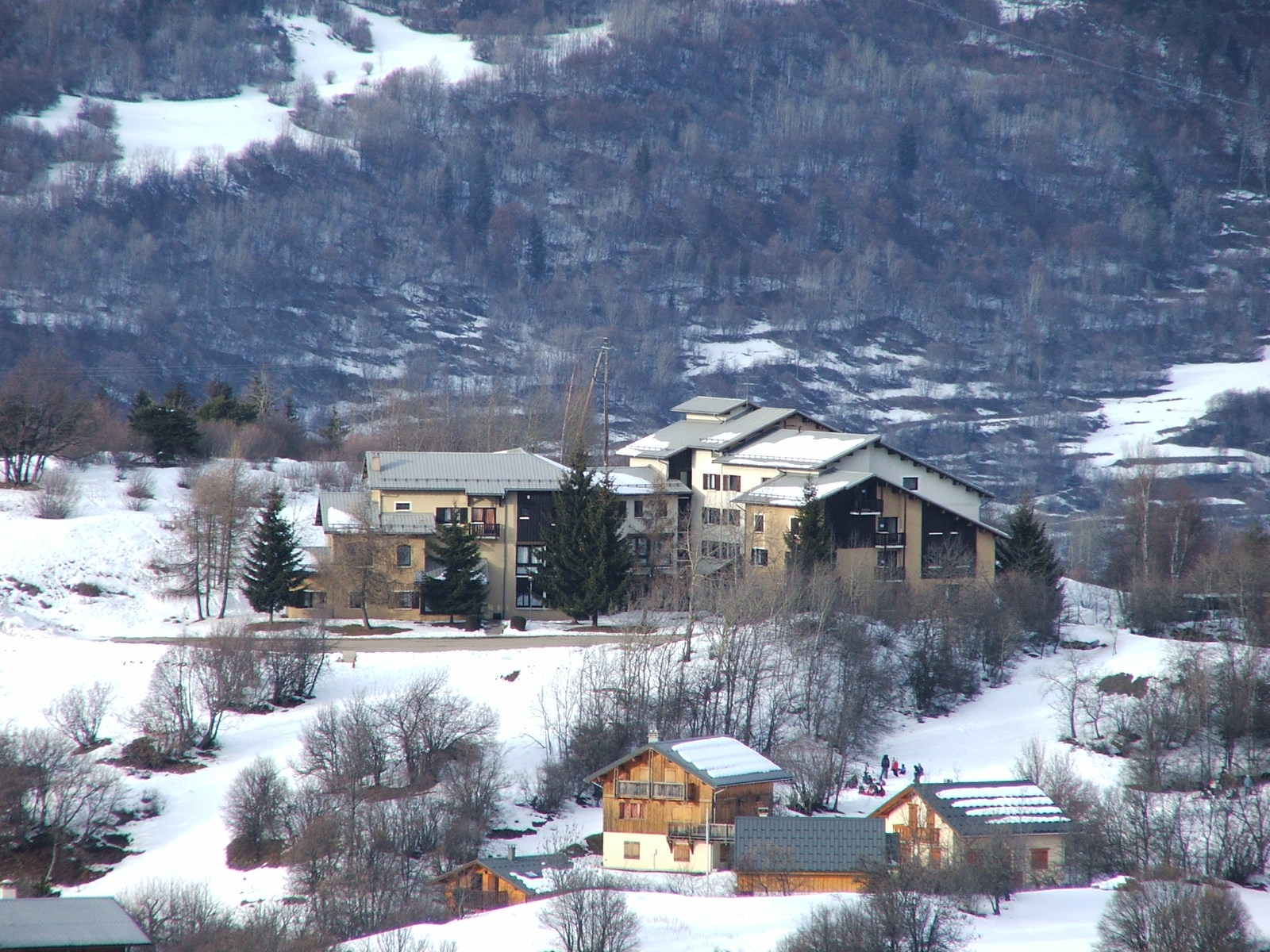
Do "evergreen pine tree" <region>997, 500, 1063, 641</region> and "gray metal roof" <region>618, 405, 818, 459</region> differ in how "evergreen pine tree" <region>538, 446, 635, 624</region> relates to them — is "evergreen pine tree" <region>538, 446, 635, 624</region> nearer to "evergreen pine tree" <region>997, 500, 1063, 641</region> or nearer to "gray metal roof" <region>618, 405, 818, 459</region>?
"gray metal roof" <region>618, 405, 818, 459</region>

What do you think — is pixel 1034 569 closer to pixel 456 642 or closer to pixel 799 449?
pixel 799 449

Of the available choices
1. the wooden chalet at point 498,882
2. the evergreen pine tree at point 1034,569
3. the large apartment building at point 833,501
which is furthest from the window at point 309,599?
the evergreen pine tree at point 1034,569

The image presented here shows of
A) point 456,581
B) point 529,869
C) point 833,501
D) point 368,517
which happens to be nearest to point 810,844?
point 529,869

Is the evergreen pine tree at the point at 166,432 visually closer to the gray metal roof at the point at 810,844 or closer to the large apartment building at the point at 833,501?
the large apartment building at the point at 833,501

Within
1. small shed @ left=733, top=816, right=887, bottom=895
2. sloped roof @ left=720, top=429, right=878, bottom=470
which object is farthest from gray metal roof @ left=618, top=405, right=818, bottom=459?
small shed @ left=733, top=816, right=887, bottom=895

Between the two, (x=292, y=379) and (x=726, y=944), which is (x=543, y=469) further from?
(x=292, y=379)

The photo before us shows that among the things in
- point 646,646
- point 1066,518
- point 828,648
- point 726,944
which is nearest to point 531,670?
point 646,646
